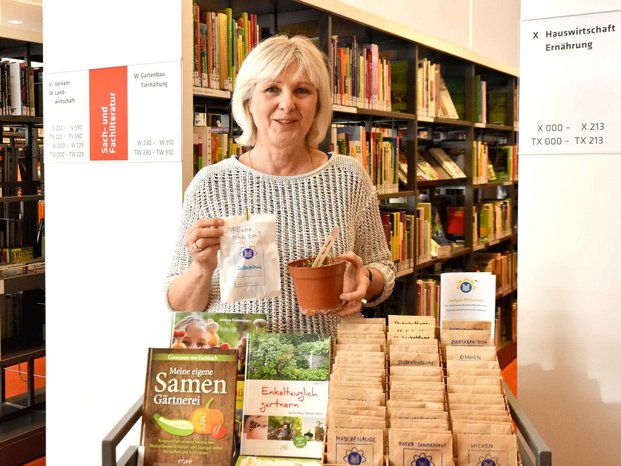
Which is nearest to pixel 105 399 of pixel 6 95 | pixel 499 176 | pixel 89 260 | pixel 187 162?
pixel 89 260

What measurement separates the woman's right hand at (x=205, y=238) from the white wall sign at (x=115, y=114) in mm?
735

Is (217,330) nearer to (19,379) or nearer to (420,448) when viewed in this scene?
(420,448)

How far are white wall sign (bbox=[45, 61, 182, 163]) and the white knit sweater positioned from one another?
0.46m

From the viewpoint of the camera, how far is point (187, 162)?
92.1 inches

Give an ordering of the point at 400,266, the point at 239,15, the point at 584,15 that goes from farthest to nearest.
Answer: the point at 400,266
the point at 239,15
the point at 584,15

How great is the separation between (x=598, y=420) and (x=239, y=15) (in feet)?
7.27

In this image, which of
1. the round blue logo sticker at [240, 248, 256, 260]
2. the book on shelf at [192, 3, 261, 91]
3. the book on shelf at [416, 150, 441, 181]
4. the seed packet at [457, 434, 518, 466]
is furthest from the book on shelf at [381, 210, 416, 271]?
the seed packet at [457, 434, 518, 466]

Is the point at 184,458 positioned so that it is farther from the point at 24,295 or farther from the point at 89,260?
the point at 24,295

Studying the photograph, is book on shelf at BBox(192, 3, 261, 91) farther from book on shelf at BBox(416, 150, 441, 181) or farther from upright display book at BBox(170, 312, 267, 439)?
book on shelf at BBox(416, 150, 441, 181)

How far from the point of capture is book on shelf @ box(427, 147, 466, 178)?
16.3ft

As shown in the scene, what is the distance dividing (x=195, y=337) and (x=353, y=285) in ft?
1.52

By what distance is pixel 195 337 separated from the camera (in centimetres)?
157

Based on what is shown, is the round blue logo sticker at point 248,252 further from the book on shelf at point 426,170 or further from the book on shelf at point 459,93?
the book on shelf at point 459,93

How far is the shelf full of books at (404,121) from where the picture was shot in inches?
111
